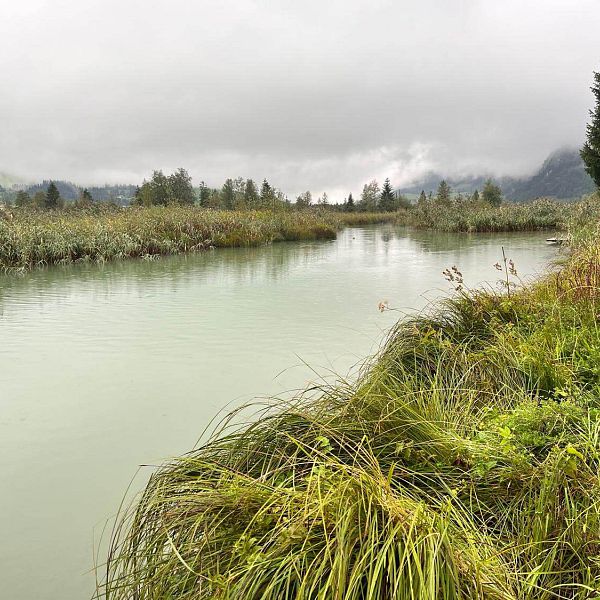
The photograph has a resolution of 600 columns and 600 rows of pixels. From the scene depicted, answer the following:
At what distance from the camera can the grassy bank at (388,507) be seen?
1208 mm

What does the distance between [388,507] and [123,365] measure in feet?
10.9

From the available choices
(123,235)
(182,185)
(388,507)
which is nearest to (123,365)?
(388,507)

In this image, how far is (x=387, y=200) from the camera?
48.7 metres

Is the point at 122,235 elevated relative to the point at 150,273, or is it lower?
elevated

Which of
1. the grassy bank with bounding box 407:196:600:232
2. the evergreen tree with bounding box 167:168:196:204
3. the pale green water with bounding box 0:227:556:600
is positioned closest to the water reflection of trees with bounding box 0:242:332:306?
the pale green water with bounding box 0:227:556:600

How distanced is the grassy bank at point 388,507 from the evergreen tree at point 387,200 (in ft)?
150

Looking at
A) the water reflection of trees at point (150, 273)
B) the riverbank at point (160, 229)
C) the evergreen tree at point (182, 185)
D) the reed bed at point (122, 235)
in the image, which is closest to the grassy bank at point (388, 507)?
the water reflection of trees at point (150, 273)

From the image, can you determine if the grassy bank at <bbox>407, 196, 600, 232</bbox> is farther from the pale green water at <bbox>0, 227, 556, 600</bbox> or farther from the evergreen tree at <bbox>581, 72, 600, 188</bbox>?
the pale green water at <bbox>0, 227, 556, 600</bbox>

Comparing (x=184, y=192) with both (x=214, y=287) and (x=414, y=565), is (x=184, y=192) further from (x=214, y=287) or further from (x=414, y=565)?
(x=414, y=565)

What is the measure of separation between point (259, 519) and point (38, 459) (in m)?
1.81

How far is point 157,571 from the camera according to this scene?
4.42 ft

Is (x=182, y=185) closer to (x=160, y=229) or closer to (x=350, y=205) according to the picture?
(x=350, y=205)

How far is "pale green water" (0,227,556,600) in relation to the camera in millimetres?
2113

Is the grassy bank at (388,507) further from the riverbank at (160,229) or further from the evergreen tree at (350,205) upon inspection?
the evergreen tree at (350,205)
